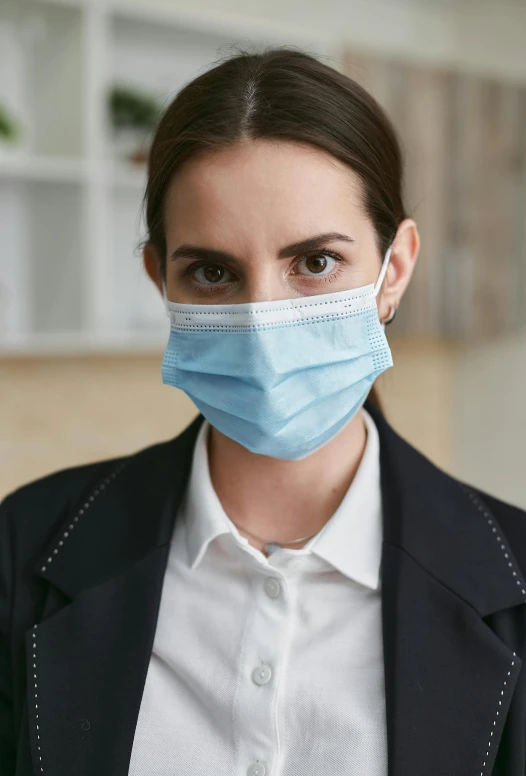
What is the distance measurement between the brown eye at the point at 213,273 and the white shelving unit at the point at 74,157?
4.11ft

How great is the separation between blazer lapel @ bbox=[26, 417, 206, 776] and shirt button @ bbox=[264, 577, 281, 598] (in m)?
0.15

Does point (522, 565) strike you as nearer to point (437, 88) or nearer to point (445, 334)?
A: point (445, 334)

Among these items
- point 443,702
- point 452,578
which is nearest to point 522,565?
point 452,578

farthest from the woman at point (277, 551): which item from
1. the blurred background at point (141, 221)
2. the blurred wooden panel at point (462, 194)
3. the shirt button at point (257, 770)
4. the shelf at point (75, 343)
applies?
the blurred wooden panel at point (462, 194)

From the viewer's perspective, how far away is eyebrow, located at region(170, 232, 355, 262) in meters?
1.03

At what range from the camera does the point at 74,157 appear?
2.40 meters

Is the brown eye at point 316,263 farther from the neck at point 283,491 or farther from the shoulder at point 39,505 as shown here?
the shoulder at point 39,505

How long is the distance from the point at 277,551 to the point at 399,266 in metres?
0.44

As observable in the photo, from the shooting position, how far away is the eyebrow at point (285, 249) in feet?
3.39

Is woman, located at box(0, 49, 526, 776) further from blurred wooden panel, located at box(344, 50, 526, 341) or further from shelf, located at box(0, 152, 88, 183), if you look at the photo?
blurred wooden panel, located at box(344, 50, 526, 341)

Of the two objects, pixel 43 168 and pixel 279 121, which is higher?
pixel 43 168

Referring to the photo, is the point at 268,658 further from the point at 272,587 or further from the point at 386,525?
the point at 386,525

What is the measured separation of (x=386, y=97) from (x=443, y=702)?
238 cm

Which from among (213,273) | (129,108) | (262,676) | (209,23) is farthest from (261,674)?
(209,23)
